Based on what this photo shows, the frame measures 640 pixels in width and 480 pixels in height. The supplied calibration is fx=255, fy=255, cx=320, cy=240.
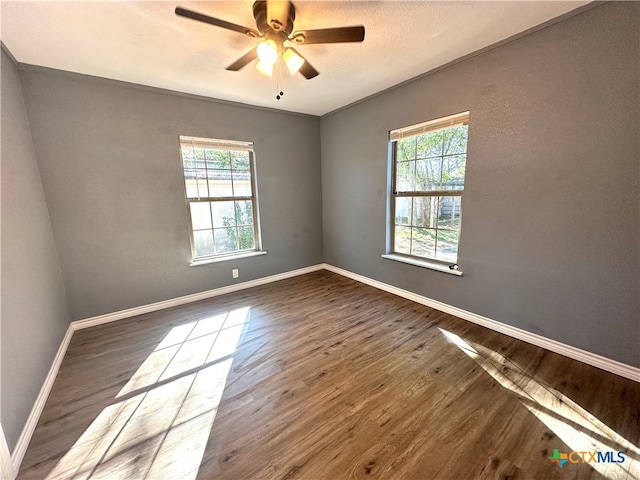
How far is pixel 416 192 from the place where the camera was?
9.78 ft

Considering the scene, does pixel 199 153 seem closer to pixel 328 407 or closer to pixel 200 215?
pixel 200 215

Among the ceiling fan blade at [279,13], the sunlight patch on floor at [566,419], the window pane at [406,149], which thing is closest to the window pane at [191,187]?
the ceiling fan blade at [279,13]

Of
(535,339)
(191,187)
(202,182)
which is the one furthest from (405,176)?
(191,187)

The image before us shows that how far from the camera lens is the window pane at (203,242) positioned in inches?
130

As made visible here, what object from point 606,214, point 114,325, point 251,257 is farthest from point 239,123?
point 606,214

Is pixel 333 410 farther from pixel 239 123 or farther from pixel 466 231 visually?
pixel 239 123

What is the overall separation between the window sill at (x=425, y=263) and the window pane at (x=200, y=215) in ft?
7.77

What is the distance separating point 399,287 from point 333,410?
198cm

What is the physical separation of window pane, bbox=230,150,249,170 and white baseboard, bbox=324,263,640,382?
8.50 feet

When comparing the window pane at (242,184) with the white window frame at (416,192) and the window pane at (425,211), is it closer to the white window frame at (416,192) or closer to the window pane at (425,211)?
the white window frame at (416,192)

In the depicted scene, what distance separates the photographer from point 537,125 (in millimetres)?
2004

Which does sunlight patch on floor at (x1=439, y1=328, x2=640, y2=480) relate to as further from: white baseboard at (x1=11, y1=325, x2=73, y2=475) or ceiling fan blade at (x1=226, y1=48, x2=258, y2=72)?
ceiling fan blade at (x1=226, y1=48, x2=258, y2=72)

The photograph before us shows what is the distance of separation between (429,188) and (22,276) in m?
3.53

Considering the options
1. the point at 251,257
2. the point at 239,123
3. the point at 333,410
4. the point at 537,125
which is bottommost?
the point at 333,410
